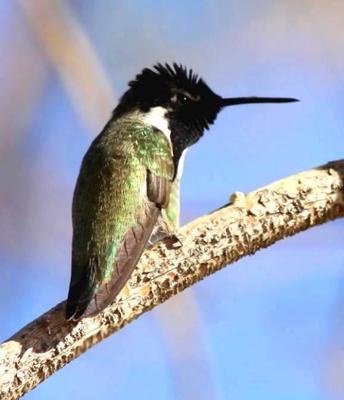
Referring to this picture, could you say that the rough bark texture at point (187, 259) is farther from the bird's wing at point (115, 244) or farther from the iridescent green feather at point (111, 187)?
the iridescent green feather at point (111, 187)

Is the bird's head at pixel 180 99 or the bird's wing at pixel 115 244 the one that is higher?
the bird's head at pixel 180 99

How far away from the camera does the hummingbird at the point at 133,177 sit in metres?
3.58

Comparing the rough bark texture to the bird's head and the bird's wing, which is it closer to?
the bird's wing

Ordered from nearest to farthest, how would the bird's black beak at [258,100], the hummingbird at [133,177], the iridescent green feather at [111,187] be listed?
the hummingbird at [133,177] → the iridescent green feather at [111,187] → the bird's black beak at [258,100]

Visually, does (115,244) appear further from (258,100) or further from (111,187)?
(258,100)

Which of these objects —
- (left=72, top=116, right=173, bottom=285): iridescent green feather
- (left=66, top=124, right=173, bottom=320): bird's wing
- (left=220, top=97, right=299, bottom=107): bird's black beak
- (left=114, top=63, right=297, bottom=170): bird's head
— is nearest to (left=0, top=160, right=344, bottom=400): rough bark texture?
(left=66, top=124, right=173, bottom=320): bird's wing

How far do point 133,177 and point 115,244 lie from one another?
1.29ft

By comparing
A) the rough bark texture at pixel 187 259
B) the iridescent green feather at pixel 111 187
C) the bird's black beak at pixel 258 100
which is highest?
the bird's black beak at pixel 258 100

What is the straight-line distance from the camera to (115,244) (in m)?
3.77

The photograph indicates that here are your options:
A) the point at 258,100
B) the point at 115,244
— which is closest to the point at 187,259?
the point at 115,244

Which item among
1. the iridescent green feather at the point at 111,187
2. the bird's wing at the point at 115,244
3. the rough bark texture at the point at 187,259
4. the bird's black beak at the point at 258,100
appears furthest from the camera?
the bird's black beak at the point at 258,100

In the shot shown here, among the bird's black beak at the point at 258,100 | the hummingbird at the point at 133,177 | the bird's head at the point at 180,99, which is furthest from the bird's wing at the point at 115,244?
the bird's black beak at the point at 258,100

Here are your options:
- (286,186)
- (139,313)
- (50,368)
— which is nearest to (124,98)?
(286,186)

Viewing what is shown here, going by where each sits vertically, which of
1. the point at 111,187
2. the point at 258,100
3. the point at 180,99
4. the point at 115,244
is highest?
the point at 180,99
